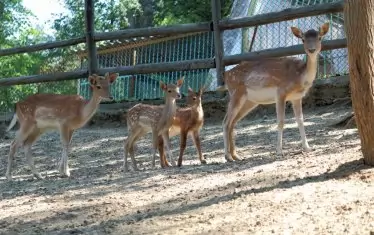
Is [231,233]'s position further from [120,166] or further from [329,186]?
[120,166]

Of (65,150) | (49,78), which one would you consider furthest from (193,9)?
(65,150)

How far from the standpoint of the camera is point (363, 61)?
20.1 ft

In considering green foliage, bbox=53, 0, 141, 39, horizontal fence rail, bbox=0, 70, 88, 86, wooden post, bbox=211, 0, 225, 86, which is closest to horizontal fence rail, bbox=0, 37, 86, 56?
horizontal fence rail, bbox=0, 70, 88, 86

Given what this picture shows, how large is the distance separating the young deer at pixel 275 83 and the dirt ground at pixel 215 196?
492 mm

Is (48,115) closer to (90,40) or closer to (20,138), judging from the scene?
(20,138)

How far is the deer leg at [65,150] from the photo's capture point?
30.1ft

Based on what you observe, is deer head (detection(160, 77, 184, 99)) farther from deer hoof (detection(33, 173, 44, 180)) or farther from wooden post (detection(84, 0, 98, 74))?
wooden post (detection(84, 0, 98, 74))

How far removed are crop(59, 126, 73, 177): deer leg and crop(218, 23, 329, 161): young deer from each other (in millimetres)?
2196

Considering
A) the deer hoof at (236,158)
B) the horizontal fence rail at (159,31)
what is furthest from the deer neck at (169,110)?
the horizontal fence rail at (159,31)

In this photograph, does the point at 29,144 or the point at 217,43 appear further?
the point at 217,43

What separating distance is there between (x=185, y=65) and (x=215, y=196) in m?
8.09

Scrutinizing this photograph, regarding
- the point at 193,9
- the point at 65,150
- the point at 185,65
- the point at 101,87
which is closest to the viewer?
the point at 65,150

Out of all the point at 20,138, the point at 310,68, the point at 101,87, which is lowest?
the point at 20,138

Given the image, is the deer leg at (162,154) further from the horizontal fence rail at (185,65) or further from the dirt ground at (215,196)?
the horizontal fence rail at (185,65)
